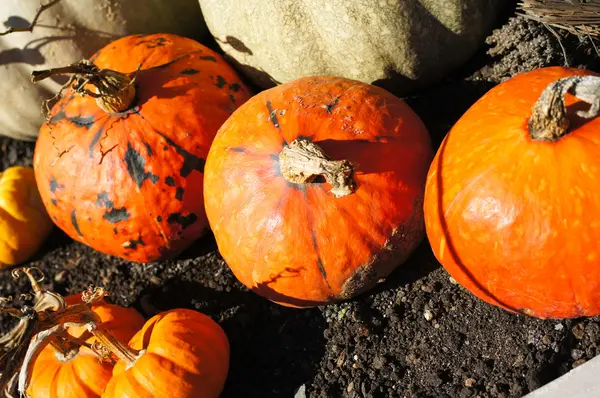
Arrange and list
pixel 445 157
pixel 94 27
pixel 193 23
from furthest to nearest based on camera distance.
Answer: pixel 193 23
pixel 94 27
pixel 445 157

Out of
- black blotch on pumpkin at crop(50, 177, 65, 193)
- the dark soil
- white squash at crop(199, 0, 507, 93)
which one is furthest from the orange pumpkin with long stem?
white squash at crop(199, 0, 507, 93)

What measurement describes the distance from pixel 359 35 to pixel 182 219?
41.1 inches

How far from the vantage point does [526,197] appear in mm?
1822

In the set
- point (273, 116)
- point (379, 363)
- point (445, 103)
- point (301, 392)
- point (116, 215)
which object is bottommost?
point (301, 392)

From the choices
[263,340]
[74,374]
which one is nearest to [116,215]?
[74,374]

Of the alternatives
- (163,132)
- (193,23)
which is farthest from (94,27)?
(163,132)

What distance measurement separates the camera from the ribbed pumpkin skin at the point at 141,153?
8.51ft

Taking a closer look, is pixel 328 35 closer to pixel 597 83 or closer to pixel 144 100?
pixel 144 100

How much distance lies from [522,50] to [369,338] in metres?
1.25

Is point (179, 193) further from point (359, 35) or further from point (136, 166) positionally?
point (359, 35)

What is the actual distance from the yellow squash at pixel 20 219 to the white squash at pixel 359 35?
1.33 metres

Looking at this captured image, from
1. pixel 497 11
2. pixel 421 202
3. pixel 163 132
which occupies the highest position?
pixel 497 11

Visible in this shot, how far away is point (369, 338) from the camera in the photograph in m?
2.48

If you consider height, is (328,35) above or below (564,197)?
above
